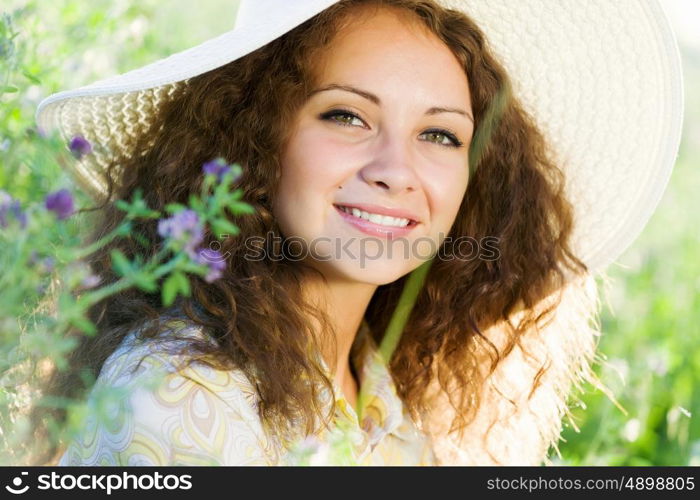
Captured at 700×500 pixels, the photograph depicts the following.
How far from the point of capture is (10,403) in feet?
4.96

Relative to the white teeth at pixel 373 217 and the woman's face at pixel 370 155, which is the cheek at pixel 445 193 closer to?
the woman's face at pixel 370 155

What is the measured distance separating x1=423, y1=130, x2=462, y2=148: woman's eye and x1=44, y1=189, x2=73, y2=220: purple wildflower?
46.4 inches

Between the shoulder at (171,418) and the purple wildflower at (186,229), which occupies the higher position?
the purple wildflower at (186,229)

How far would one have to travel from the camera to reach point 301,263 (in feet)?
6.38

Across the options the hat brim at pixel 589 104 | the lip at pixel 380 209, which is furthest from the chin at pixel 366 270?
the hat brim at pixel 589 104

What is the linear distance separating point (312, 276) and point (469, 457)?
765mm

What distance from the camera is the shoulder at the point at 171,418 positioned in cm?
149

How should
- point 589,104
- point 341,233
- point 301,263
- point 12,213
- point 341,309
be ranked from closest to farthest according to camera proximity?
point 12,213 < point 341,233 < point 301,263 < point 341,309 < point 589,104

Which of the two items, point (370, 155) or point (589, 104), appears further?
point (589, 104)

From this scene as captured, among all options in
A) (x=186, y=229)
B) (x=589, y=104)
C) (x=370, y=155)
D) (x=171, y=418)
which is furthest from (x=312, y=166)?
(x=186, y=229)

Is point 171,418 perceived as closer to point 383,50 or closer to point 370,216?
point 370,216

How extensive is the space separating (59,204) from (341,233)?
0.97 m

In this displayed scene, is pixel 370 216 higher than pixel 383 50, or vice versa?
pixel 383 50

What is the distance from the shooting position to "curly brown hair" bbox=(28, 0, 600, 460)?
5.80 feet
